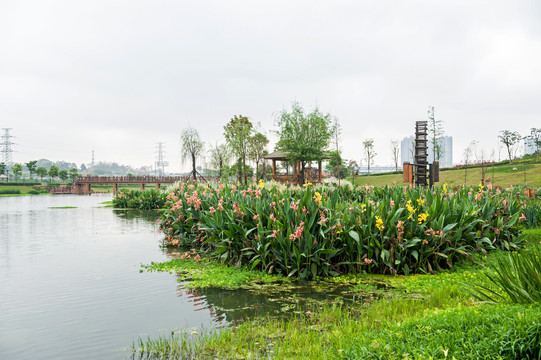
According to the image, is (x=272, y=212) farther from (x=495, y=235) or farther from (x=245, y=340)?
(x=495, y=235)

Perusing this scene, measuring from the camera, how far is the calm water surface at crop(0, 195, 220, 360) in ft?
13.3

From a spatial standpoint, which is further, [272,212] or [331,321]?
[272,212]

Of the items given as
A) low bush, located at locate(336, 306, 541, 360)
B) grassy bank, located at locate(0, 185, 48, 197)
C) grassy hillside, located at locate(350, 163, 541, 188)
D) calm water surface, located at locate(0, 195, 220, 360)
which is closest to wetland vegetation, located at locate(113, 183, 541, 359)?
low bush, located at locate(336, 306, 541, 360)

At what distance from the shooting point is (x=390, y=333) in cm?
306

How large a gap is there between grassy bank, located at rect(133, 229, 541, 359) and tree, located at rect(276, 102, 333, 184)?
26.4 meters

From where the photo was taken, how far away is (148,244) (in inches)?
429

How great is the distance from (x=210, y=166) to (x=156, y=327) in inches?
1987

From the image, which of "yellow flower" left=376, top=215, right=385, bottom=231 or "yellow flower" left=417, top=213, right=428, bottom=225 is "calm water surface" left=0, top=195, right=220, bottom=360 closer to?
"yellow flower" left=376, top=215, right=385, bottom=231

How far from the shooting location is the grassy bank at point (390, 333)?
8.44ft

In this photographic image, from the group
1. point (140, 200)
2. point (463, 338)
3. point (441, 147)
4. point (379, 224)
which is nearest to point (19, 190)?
point (140, 200)

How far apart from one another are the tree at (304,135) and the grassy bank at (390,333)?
86.6 feet

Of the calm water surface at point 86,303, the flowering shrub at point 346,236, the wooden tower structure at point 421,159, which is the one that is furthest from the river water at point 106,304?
the wooden tower structure at point 421,159

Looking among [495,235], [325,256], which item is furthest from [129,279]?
[495,235]

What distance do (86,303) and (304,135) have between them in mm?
29144
